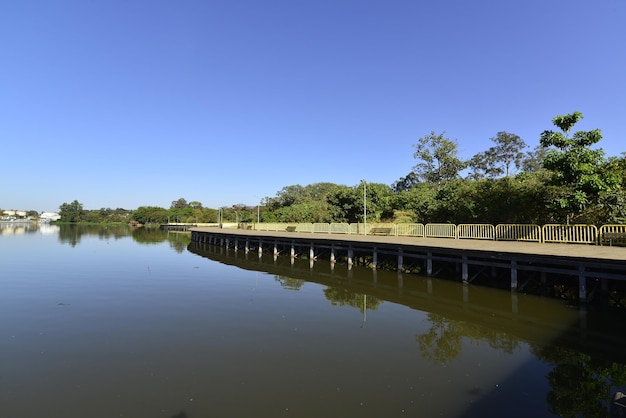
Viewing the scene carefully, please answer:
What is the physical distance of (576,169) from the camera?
53.1 feet

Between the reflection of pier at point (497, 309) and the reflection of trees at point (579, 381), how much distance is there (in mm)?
564

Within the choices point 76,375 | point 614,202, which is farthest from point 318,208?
point 76,375

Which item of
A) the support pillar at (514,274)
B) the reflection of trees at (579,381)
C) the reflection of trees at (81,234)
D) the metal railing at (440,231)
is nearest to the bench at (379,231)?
the metal railing at (440,231)

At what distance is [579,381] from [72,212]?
579 ft

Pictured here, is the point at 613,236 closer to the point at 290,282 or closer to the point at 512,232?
the point at 512,232

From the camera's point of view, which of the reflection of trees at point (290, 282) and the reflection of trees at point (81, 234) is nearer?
the reflection of trees at point (290, 282)

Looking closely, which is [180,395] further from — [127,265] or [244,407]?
[127,265]

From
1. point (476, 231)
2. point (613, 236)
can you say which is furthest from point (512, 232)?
point (613, 236)

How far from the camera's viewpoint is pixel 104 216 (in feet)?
487

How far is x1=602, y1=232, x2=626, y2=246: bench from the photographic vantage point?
1372 cm

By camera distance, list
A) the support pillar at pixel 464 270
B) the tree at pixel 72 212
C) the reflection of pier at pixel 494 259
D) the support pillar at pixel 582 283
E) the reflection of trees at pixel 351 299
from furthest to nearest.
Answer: the tree at pixel 72 212, the support pillar at pixel 464 270, the reflection of trees at pixel 351 299, the reflection of pier at pixel 494 259, the support pillar at pixel 582 283

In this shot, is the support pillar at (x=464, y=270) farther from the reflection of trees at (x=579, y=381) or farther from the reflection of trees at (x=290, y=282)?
the reflection of trees at (x=579, y=381)

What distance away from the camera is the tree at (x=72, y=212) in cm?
14662

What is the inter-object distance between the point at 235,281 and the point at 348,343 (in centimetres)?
975
